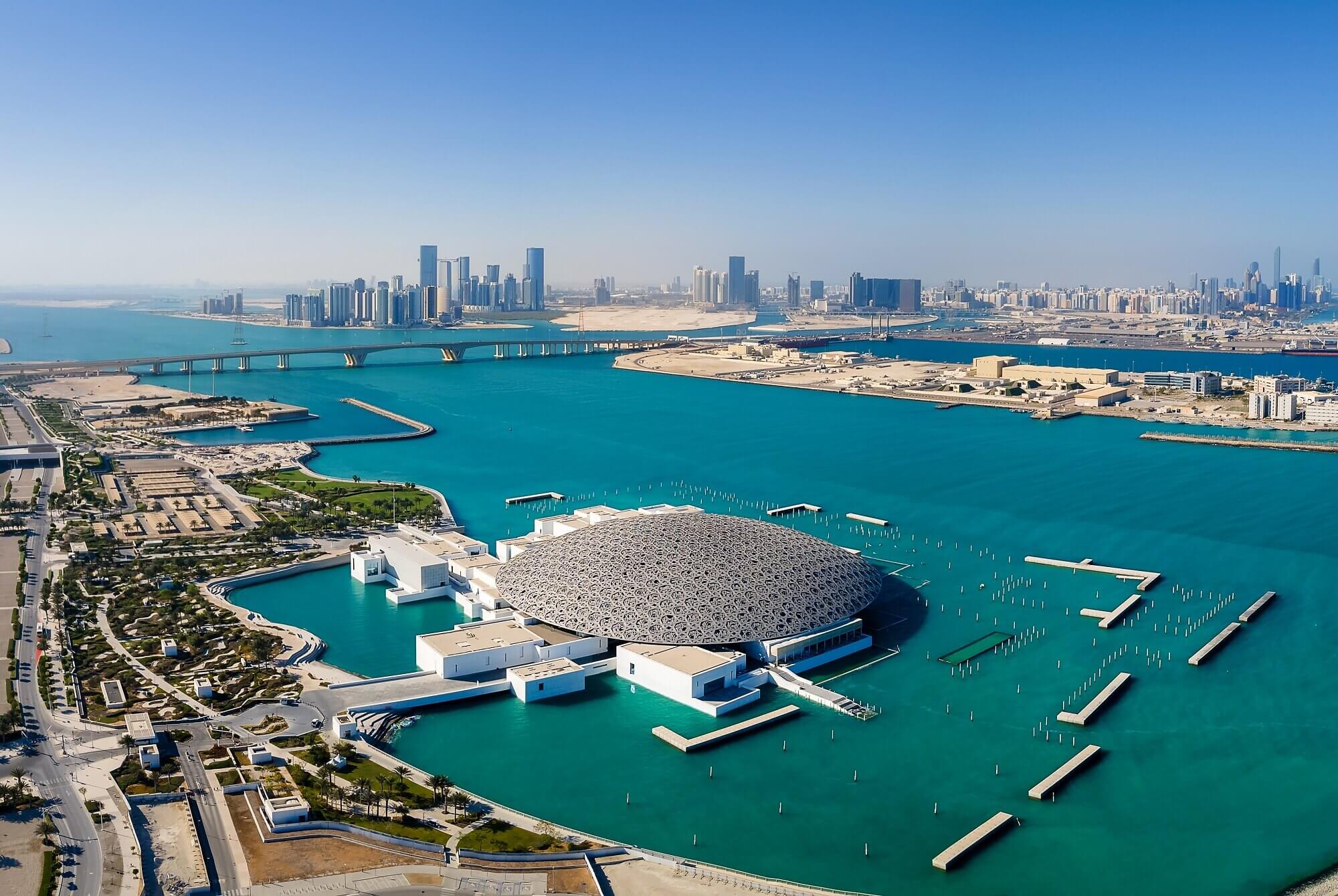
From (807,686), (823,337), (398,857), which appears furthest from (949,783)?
(823,337)

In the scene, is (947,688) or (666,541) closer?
(947,688)

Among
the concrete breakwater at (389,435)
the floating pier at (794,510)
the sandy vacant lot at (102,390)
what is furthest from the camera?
the sandy vacant lot at (102,390)

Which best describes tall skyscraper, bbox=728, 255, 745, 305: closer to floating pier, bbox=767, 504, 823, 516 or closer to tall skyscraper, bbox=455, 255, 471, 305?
tall skyscraper, bbox=455, 255, 471, 305

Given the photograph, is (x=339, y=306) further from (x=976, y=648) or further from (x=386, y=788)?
(x=386, y=788)

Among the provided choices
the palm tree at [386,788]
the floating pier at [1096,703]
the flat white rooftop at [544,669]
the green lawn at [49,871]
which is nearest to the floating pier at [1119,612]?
the floating pier at [1096,703]

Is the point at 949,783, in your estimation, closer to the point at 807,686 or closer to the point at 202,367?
the point at 807,686

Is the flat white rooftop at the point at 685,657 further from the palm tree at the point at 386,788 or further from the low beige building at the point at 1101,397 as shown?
the low beige building at the point at 1101,397
